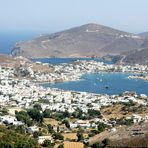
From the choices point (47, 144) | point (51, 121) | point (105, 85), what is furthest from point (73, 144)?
point (105, 85)

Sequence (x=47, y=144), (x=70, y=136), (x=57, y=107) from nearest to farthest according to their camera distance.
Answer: (x=47, y=144)
(x=70, y=136)
(x=57, y=107)

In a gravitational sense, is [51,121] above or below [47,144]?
below

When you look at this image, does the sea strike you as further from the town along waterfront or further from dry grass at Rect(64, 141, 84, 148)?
dry grass at Rect(64, 141, 84, 148)

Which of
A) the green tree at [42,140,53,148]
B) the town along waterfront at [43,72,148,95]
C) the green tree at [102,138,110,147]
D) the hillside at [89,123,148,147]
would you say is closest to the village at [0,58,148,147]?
the green tree at [42,140,53,148]

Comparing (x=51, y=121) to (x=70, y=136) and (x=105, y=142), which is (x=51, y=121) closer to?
(x=70, y=136)

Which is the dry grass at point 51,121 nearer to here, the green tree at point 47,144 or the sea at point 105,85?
the green tree at point 47,144

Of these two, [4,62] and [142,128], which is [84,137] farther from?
[4,62]

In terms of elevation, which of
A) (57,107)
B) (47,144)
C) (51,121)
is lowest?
(51,121)

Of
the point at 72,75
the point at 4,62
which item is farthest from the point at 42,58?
the point at 72,75

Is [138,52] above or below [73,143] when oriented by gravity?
above
